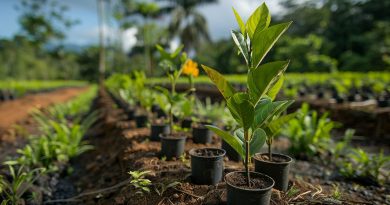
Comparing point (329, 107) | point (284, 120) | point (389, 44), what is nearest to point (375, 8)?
point (389, 44)

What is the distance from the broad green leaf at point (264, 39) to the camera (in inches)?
50.8

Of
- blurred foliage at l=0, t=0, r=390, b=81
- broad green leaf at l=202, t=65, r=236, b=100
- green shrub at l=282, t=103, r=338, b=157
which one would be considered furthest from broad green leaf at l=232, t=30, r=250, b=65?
blurred foliage at l=0, t=0, r=390, b=81

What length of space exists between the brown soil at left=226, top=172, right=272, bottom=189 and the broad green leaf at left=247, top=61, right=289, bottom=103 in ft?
1.44

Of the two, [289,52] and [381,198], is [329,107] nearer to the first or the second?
[381,198]

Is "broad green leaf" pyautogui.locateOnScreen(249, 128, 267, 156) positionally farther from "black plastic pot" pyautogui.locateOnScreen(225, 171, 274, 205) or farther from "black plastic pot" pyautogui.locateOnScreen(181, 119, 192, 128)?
"black plastic pot" pyautogui.locateOnScreen(181, 119, 192, 128)

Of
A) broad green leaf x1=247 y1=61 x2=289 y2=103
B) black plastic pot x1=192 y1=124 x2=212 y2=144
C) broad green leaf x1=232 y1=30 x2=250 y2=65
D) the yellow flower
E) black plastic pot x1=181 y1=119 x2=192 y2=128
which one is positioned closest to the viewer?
broad green leaf x1=247 y1=61 x2=289 y2=103

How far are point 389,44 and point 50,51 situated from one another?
1199 inches

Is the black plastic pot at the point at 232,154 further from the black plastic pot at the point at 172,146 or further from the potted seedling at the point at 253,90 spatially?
the potted seedling at the point at 253,90

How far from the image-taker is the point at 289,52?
18625mm

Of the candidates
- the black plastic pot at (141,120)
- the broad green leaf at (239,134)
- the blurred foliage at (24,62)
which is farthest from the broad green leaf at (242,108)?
the blurred foliage at (24,62)

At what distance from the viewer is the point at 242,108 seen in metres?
1.34

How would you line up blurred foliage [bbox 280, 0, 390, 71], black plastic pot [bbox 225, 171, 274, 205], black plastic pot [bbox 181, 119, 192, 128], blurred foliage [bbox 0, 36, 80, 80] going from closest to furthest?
black plastic pot [bbox 225, 171, 274, 205]
black plastic pot [bbox 181, 119, 192, 128]
blurred foliage [bbox 280, 0, 390, 71]
blurred foliage [bbox 0, 36, 80, 80]

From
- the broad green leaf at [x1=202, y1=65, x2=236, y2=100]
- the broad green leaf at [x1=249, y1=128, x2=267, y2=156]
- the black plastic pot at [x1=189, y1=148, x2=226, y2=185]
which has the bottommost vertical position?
the black plastic pot at [x1=189, y1=148, x2=226, y2=185]

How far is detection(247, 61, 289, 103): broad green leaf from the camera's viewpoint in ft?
4.13
